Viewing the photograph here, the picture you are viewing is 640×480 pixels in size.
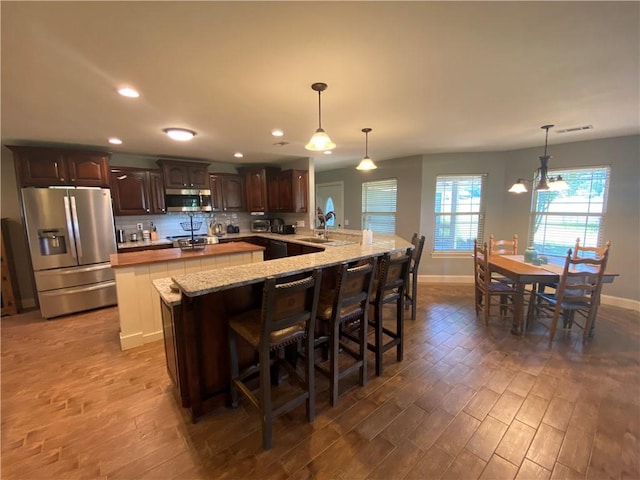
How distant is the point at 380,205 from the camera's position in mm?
5887

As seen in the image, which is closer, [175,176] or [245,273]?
[245,273]

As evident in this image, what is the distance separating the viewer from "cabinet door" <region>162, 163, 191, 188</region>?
15.4ft

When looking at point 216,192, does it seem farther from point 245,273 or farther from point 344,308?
point 344,308

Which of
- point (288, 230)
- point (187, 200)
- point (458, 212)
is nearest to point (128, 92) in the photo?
point (187, 200)

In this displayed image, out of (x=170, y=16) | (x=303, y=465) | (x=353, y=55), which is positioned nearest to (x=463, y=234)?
(x=353, y=55)

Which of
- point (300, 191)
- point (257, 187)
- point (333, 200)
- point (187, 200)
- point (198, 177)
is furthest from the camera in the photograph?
point (333, 200)

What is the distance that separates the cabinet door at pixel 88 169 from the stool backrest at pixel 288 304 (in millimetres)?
3890

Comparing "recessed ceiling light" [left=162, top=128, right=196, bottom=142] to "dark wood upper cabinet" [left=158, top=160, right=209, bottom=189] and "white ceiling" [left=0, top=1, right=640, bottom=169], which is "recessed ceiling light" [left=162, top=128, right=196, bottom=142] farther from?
"dark wood upper cabinet" [left=158, top=160, right=209, bottom=189]

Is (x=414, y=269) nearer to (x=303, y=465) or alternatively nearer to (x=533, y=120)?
(x=533, y=120)

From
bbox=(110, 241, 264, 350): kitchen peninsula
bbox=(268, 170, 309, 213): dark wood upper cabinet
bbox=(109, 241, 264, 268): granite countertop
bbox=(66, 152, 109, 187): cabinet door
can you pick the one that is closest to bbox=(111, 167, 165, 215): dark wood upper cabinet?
bbox=(66, 152, 109, 187): cabinet door

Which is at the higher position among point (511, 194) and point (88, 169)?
point (88, 169)

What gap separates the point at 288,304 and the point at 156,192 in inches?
167

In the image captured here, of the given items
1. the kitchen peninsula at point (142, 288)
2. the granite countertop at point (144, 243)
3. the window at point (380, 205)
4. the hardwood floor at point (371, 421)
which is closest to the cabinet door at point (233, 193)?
the granite countertop at point (144, 243)

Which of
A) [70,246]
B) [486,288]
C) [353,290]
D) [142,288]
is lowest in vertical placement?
[486,288]
